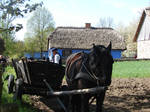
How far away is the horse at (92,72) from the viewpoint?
4.88 m

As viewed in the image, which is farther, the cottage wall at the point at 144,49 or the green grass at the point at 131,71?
the cottage wall at the point at 144,49

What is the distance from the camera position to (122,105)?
7680mm

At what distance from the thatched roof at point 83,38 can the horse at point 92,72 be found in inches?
1358

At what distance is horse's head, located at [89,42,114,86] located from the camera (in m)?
4.81

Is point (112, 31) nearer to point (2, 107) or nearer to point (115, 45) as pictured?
point (115, 45)

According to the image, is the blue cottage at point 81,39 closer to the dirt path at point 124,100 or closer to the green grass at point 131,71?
the green grass at point 131,71

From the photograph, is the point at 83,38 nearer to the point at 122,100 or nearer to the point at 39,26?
the point at 39,26

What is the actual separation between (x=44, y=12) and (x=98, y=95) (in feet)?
143

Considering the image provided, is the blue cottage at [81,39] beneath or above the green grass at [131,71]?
above

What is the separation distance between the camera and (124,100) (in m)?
8.42

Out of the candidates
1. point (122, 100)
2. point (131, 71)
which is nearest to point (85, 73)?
point (122, 100)

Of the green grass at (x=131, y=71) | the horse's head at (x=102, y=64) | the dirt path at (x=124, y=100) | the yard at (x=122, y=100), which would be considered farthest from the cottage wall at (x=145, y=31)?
the horse's head at (x=102, y=64)

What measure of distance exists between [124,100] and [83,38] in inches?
1351

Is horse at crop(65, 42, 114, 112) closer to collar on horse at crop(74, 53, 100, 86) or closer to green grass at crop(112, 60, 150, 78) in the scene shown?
collar on horse at crop(74, 53, 100, 86)
